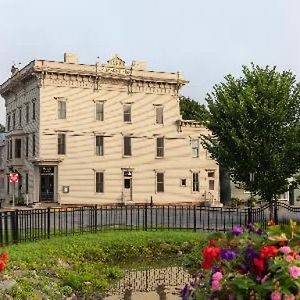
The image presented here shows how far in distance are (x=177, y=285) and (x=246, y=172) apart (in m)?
11.2

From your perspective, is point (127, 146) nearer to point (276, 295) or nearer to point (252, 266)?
point (252, 266)

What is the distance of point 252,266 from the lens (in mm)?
4691

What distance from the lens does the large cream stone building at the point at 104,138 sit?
130ft

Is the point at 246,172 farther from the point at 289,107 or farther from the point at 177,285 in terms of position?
the point at 177,285

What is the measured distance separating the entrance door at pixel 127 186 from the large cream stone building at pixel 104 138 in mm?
81

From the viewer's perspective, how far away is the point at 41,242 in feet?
52.9

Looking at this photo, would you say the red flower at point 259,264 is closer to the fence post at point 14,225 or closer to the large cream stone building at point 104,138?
the fence post at point 14,225

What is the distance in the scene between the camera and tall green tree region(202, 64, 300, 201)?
2225 centimetres

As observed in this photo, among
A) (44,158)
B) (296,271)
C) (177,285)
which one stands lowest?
(177,285)

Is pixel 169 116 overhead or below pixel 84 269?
overhead

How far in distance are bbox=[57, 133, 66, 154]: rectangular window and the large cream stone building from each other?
78 mm

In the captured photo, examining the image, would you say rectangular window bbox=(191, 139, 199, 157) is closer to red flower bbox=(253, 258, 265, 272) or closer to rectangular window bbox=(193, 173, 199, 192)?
rectangular window bbox=(193, 173, 199, 192)

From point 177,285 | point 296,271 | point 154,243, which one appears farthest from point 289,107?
point 296,271

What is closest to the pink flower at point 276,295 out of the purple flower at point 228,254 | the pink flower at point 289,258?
the pink flower at point 289,258
